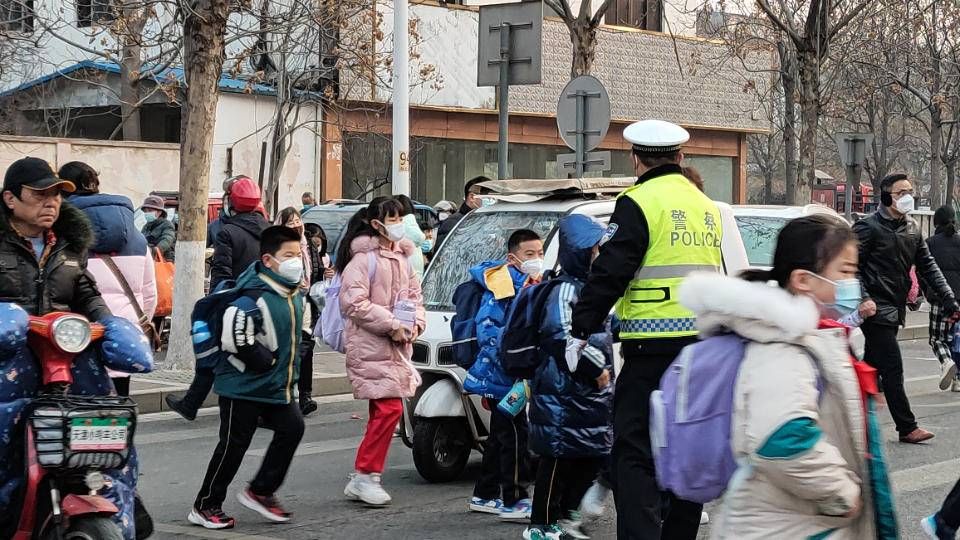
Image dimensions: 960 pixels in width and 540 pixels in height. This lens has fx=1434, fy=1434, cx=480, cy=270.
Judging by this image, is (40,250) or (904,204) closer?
(40,250)

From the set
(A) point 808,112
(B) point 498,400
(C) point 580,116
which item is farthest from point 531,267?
(A) point 808,112

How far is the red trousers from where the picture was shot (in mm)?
8094

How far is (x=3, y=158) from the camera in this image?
2441 centimetres

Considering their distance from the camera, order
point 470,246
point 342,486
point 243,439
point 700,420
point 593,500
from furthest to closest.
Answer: point 470,246 → point 342,486 → point 243,439 → point 593,500 → point 700,420

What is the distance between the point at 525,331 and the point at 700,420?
3.13 m

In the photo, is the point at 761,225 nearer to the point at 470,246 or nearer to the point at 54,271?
the point at 470,246

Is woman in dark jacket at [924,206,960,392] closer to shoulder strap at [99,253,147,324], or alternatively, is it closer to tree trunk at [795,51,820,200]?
tree trunk at [795,51,820,200]

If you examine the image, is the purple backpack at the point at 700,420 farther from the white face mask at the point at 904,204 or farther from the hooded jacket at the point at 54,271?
the white face mask at the point at 904,204

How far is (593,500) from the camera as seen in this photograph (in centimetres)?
720

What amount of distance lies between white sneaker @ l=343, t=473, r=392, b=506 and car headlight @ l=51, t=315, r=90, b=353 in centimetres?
303

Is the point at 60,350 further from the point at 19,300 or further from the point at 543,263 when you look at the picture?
the point at 543,263

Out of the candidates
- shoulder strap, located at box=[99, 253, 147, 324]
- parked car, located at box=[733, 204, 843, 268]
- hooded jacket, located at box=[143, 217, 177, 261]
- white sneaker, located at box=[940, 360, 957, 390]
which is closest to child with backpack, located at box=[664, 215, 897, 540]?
shoulder strap, located at box=[99, 253, 147, 324]

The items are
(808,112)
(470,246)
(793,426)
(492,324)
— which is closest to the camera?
(793,426)

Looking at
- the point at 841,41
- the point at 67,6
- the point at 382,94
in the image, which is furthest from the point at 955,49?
the point at 67,6
